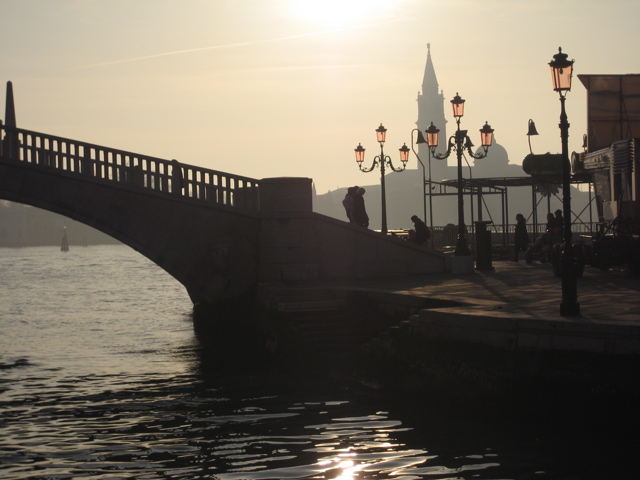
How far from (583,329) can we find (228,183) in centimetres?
1371

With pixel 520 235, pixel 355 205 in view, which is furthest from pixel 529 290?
pixel 520 235

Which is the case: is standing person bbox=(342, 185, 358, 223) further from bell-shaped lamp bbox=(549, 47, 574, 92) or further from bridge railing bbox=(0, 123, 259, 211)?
bell-shaped lamp bbox=(549, 47, 574, 92)

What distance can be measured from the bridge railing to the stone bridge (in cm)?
2

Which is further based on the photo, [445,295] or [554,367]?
[445,295]

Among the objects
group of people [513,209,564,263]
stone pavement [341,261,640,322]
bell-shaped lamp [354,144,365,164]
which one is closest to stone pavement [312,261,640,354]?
stone pavement [341,261,640,322]

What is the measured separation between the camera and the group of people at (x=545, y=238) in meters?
25.9

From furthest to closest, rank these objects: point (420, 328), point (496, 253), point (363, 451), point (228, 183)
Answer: point (496, 253), point (228, 183), point (420, 328), point (363, 451)

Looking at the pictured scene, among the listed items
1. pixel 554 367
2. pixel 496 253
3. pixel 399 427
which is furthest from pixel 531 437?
pixel 496 253

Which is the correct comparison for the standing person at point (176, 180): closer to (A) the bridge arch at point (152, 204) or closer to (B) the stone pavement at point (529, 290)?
(A) the bridge arch at point (152, 204)

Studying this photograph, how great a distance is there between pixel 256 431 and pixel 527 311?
4129 mm

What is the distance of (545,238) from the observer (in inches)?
1110

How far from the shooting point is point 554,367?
1173cm

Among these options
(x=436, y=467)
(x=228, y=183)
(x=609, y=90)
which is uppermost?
(x=609, y=90)

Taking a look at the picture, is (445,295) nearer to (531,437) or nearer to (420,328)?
(420,328)
